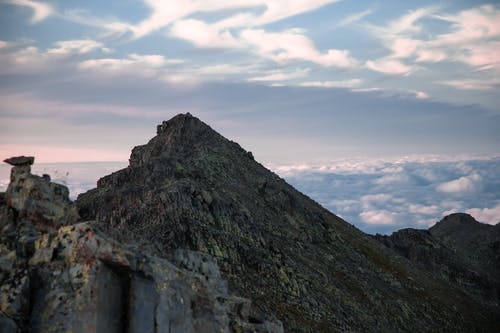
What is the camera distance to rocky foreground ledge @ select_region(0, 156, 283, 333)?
16.7 m

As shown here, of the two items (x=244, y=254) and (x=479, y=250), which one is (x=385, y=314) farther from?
(x=479, y=250)

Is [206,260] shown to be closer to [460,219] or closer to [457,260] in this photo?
[457,260]

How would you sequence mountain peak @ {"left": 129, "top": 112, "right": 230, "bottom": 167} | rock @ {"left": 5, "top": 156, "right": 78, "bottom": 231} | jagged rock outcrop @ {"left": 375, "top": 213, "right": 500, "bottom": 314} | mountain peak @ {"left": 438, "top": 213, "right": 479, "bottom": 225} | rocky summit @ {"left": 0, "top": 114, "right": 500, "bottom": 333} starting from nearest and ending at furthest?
rocky summit @ {"left": 0, "top": 114, "right": 500, "bottom": 333}, rock @ {"left": 5, "top": 156, "right": 78, "bottom": 231}, mountain peak @ {"left": 129, "top": 112, "right": 230, "bottom": 167}, jagged rock outcrop @ {"left": 375, "top": 213, "right": 500, "bottom": 314}, mountain peak @ {"left": 438, "top": 213, "right": 479, "bottom": 225}

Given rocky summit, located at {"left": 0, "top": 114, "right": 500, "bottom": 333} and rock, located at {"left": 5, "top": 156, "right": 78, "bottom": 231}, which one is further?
rock, located at {"left": 5, "top": 156, "right": 78, "bottom": 231}

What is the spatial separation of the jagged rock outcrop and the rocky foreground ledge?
313 ft

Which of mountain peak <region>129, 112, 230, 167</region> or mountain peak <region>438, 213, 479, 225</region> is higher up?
mountain peak <region>129, 112, 230, 167</region>

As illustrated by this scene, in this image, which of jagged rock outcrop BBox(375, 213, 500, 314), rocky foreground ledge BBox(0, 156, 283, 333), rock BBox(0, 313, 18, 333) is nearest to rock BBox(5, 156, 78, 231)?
rocky foreground ledge BBox(0, 156, 283, 333)

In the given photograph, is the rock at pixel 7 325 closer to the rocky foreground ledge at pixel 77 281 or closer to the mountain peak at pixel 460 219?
the rocky foreground ledge at pixel 77 281

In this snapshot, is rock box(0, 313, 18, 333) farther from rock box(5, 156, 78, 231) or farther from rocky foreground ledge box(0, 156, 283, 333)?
rock box(5, 156, 78, 231)

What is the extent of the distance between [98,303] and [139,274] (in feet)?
6.01

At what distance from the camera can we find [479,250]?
137500mm

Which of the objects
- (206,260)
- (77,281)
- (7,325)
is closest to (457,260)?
(206,260)

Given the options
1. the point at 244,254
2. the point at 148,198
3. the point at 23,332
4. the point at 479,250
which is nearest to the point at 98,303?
the point at 23,332

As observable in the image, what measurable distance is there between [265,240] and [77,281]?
142ft
